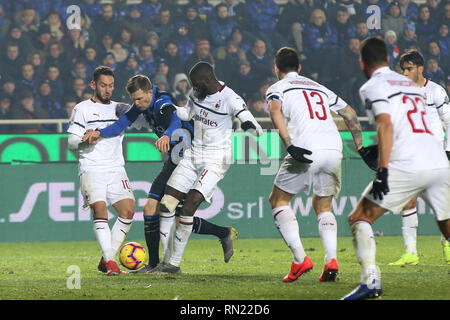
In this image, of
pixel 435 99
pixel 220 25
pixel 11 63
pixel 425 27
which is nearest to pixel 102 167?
pixel 435 99

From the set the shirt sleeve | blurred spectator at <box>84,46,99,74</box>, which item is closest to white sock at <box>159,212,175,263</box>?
the shirt sleeve

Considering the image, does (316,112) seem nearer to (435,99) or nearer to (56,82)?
(435,99)

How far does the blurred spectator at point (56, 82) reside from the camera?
16.0 m

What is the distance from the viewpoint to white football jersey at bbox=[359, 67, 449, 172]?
648 centimetres

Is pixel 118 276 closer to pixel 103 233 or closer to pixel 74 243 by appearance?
pixel 103 233

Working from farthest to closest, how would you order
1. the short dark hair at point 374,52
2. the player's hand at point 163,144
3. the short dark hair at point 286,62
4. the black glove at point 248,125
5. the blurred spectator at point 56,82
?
the blurred spectator at point 56,82, the player's hand at point 163,144, the black glove at point 248,125, the short dark hair at point 286,62, the short dark hair at point 374,52

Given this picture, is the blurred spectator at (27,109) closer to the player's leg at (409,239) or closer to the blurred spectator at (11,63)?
the blurred spectator at (11,63)

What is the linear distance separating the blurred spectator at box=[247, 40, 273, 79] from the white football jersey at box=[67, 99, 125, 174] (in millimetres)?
7408

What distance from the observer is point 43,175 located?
14.1 m

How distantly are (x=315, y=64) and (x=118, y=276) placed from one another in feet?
29.3

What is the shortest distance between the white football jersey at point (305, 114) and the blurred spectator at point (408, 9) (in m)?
10.1

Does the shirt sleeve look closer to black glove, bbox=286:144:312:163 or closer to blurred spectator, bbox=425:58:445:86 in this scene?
black glove, bbox=286:144:312:163

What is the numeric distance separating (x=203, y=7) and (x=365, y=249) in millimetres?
11484

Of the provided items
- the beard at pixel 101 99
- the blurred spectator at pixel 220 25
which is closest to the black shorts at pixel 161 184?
the beard at pixel 101 99
